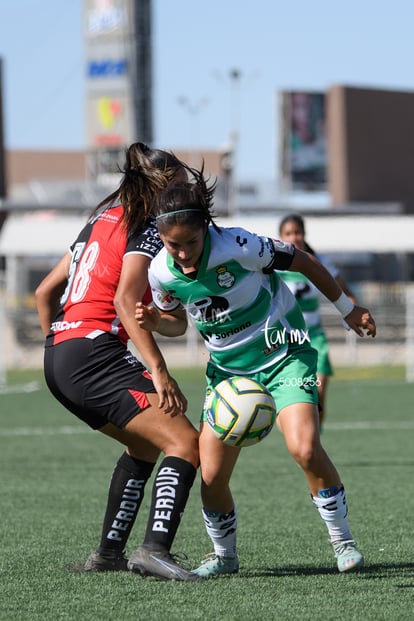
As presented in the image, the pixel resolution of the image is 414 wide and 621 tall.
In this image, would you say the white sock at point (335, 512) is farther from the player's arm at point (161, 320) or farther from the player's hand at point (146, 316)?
the player's hand at point (146, 316)

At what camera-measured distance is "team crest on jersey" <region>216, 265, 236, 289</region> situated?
18.0 feet

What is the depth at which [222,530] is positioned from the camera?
231 inches

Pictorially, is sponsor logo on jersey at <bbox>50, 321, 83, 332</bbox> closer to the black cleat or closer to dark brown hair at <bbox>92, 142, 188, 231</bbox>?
dark brown hair at <bbox>92, 142, 188, 231</bbox>

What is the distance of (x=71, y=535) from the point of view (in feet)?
23.8

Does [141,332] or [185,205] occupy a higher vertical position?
[185,205]

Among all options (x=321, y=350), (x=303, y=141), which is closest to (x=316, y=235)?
(x=321, y=350)

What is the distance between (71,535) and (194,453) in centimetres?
200

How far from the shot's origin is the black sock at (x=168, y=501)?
5406 millimetres

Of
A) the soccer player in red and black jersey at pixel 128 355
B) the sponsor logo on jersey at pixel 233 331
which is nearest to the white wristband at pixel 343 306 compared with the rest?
the sponsor logo on jersey at pixel 233 331

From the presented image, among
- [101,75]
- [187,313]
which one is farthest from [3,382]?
[101,75]

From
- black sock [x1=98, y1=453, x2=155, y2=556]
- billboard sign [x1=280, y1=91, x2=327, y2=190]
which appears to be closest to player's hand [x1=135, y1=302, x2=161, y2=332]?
black sock [x1=98, y1=453, x2=155, y2=556]

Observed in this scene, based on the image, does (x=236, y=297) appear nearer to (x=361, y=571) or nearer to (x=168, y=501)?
(x=168, y=501)

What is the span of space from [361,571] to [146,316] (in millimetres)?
1695

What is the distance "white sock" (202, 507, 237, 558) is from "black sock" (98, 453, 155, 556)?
1.15 feet
